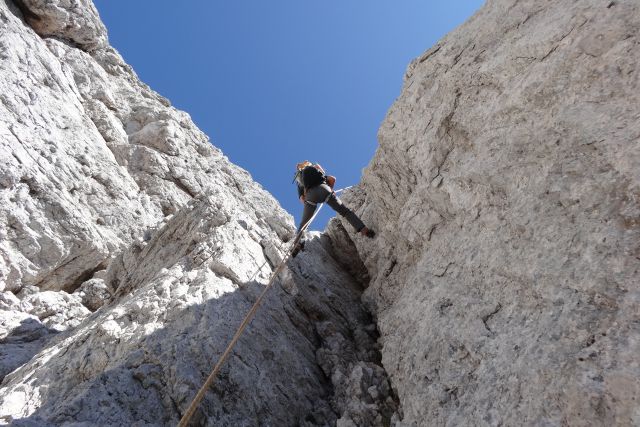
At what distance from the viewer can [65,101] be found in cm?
1912

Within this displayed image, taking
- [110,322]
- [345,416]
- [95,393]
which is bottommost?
[95,393]

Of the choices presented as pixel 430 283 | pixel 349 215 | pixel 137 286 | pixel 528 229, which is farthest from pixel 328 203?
pixel 528 229

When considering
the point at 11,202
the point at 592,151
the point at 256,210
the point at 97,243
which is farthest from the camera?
the point at 256,210

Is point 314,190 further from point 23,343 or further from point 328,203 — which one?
point 23,343

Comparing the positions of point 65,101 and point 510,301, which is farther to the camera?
point 65,101

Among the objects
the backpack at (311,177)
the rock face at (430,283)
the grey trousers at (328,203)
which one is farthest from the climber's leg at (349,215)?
the backpack at (311,177)

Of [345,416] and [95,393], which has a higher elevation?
[345,416]

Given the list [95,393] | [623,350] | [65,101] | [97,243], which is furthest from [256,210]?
[623,350]

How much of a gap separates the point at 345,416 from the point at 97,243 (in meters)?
11.9

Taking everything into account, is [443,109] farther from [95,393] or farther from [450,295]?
[95,393]

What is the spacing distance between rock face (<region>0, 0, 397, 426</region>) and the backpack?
73.9 inches

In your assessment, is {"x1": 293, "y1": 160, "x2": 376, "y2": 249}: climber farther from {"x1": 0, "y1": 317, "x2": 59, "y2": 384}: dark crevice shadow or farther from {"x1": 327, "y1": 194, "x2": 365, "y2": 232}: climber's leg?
{"x1": 0, "y1": 317, "x2": 59, "y2": 384}: dark crevice shadow

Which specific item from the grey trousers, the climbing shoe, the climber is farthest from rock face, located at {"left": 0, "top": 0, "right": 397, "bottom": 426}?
the climbing shoe

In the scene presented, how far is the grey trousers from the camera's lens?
10859 mm
